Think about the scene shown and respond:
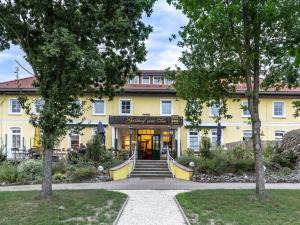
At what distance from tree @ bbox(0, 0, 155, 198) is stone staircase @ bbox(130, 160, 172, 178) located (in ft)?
33.4

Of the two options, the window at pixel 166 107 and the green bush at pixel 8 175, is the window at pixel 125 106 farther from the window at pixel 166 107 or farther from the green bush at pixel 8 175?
the green bush at pixel 8 175

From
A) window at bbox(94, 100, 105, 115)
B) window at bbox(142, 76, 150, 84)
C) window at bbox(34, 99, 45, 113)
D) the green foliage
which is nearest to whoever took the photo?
window at bbox(34, 99, 45, 113)

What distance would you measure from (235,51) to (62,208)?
22.1 ft

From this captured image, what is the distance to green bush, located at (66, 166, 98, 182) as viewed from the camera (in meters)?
18.1

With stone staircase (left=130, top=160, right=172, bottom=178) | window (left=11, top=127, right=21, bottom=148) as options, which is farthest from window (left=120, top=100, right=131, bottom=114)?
window (left=11, top=127, right=21, bottom=148)

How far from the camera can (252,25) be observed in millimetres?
11430

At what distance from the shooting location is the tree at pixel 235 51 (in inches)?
424

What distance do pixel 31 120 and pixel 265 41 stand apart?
7.29 meters

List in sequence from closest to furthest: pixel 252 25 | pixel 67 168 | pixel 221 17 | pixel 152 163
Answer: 1. pixel 221 17
2. pixel 252 25
3. pixel 67 168
4. pixel 152 163

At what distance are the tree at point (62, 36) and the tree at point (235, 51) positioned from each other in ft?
5.83

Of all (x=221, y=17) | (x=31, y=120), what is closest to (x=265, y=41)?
(x=221, y=17)

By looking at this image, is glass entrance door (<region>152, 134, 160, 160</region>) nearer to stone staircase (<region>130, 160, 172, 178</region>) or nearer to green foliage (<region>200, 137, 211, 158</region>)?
stone staircase (<region>130, 160, 172, 178</region>)

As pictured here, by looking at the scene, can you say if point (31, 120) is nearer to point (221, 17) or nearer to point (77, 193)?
point (77, 193)

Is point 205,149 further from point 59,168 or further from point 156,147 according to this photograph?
point 156,147
